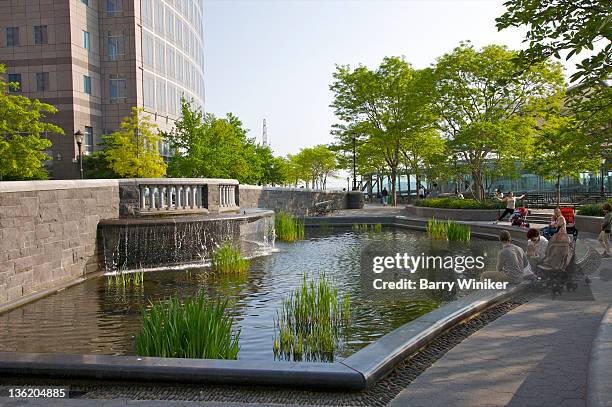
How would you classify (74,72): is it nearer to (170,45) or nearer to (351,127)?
(170,45)

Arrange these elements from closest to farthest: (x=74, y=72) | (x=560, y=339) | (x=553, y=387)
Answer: (x=553, y=387), (x=560, y=339), (x=74, y=72)

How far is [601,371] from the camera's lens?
5.13 m

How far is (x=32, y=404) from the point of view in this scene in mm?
5203

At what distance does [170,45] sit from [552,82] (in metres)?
41.0

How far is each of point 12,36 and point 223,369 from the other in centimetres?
5108

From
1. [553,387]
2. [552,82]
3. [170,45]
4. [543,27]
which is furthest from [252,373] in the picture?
[170,45]

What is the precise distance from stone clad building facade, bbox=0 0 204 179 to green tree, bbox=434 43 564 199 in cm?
2969

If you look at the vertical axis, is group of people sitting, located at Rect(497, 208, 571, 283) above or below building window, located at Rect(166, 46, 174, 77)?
below

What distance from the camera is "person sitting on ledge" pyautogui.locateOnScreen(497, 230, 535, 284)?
10445 mm

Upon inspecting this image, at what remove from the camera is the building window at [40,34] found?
156 feet

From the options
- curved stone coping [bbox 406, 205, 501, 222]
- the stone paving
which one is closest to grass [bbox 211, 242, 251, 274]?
the stone paving

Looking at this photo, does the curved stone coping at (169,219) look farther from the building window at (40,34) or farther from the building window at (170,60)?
the building window at (170,60)

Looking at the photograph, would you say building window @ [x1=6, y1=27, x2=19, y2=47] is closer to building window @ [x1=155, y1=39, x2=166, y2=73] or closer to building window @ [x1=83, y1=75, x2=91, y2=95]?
building window @ [x1=83, y1=75, x2=91, y2=95]

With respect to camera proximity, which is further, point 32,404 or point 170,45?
point 170,45
